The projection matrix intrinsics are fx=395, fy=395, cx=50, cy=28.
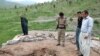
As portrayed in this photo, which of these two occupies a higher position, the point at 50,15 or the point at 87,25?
the point at 87,25

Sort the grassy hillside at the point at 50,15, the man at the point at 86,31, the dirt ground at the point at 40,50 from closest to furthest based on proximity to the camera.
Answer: the man at the point at 86,31 < the dirt ground at the point at 40,50 < the grassy hillside at the point at 50,15

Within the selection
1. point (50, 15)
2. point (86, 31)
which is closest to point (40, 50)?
point (86, 31)

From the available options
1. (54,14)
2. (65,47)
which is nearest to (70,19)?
(54,14)

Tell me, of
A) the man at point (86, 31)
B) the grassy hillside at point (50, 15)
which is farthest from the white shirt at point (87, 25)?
the grassy hillside at point (50, 15)

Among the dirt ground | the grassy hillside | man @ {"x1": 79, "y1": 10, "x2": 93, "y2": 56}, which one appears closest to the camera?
man @ {"x1": 79, "y1": 10, "x2": 93, "y2": 56}

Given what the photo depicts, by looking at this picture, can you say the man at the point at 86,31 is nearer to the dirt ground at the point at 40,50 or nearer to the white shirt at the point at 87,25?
the white shirt at the point at 87,25

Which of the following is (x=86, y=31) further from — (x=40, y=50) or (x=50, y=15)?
(x=50, y=15)

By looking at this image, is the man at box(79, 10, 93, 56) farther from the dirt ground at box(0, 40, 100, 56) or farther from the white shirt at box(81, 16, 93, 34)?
the dirt ground at box(0, 40, 100, 56)

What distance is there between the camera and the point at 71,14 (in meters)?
46.0

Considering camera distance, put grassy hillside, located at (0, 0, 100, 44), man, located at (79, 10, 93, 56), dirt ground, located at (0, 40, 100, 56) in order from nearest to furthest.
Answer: man, located at (79, 10, 93, 56) → dirt ground, located at (0, 40, 100, 56) → grassy hillside, located at (0, 0, 100, 44)

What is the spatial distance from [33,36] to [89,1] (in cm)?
2666

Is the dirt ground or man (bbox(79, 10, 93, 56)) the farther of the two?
the dirt ground

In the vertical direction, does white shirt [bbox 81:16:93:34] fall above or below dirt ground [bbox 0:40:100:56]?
above

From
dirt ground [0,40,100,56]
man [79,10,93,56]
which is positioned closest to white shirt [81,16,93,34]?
man [79,10,93,56]
